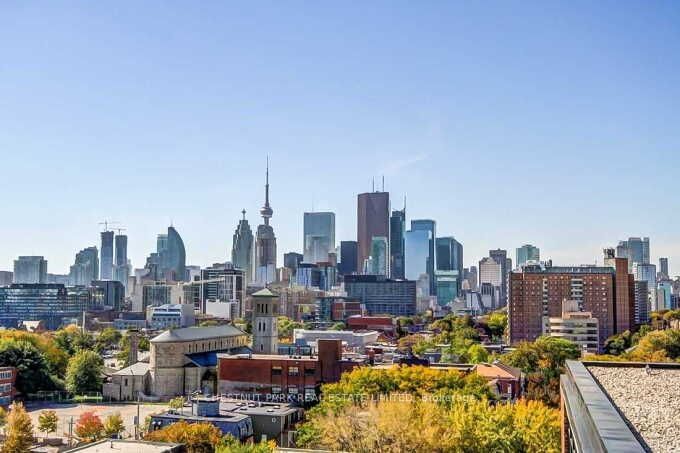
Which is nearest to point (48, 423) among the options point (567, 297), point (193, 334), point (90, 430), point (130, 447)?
point (90, 430)

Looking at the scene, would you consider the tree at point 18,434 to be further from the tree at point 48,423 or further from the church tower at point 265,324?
the church tower at point 265,324

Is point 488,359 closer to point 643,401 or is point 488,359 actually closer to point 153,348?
point 153,348

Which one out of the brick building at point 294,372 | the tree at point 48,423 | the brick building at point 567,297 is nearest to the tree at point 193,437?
the tree at point 48,423

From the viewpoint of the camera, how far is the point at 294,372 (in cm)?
6812

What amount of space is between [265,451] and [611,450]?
25.5m

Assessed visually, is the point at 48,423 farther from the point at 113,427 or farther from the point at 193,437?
the point at 193,437

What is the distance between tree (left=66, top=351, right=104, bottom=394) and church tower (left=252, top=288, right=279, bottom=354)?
17.2 metres

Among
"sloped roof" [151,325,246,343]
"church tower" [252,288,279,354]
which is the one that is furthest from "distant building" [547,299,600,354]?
"church tower" [252,288,279,354]

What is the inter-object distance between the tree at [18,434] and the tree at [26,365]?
2622 centimetres

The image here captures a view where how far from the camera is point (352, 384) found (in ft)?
190

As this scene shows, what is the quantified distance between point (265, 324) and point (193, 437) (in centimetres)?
4694

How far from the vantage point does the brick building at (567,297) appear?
5458 inches

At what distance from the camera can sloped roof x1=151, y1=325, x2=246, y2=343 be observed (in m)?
87.1

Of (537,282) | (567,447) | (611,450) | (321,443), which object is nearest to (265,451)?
(321,443)
